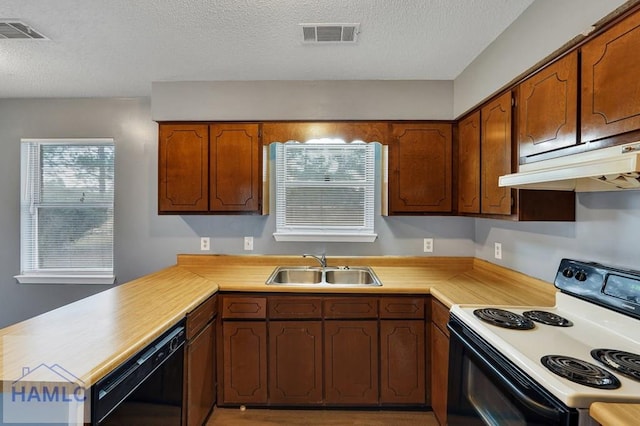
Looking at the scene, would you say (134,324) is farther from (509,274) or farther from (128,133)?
(509,274)

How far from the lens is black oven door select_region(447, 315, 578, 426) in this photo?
88cm

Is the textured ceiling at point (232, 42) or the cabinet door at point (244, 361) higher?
the textured ceiling at point (232, 42)

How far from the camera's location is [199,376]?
5.86 ft

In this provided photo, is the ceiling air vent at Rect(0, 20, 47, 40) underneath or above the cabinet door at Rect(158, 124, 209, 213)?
above

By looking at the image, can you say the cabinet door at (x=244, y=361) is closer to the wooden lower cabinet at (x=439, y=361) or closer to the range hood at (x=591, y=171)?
the wooden lower cabinet at (x=439, y=361)

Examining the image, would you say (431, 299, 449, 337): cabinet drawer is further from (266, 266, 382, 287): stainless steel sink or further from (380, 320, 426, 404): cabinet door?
(266, 266, 382, 287): stainless steel sink

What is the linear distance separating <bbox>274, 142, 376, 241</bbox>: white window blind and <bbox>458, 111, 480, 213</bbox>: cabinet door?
714 millimetres

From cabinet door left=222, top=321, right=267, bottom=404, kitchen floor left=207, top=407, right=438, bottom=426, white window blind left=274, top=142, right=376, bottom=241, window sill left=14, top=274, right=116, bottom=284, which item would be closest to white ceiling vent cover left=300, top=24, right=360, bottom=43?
white window blind left=274, top=142, right=376, bottom=241

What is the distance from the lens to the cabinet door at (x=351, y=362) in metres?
2.00

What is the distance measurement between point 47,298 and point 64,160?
1.28 m

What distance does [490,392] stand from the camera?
1.14 meters

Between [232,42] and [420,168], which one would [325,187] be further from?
[232,42]

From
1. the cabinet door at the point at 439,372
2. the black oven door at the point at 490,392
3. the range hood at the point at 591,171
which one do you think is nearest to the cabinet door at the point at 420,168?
the range hood at the point at 591,171

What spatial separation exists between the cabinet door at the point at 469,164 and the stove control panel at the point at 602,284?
65 centimetres
